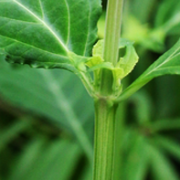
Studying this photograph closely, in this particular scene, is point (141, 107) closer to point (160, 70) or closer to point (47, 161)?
Answer: point (47, 161)

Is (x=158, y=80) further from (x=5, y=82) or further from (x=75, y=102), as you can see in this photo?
(x=5, y=82)

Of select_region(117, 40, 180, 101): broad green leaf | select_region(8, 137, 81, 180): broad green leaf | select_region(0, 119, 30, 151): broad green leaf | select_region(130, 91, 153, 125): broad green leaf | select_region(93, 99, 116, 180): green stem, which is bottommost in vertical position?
select_region(8, 137, 81, 180): broad green leaf

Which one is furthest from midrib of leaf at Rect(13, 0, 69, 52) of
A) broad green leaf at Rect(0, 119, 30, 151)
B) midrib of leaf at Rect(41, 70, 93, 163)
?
broad green leaf at Rect(0, 119, 30, 151)

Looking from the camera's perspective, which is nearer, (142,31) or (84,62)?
(84,62)

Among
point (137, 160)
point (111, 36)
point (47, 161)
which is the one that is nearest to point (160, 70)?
point (111, 36)

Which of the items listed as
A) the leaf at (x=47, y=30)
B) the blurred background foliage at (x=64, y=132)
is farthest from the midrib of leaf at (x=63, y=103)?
the leaf at (x=47, y=30)

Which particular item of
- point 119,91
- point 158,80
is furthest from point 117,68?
point 158,80

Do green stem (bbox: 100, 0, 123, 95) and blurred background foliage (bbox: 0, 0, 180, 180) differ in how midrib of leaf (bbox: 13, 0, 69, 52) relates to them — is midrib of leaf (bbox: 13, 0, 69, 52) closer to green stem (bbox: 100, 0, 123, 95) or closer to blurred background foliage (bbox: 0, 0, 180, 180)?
green stem (bbox: 100, 0, 123, 95)
